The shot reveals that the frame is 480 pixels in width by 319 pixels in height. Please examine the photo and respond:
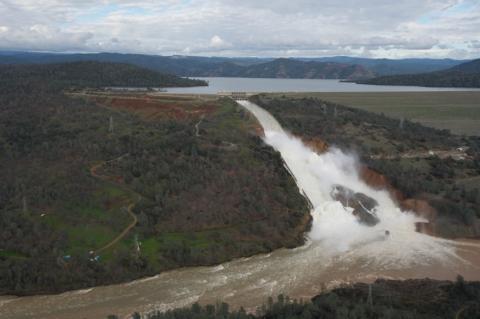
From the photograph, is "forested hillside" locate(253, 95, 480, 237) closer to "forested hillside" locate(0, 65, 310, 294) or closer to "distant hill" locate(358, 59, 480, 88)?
"forested hillside" locate(0, 65, 310, 294)

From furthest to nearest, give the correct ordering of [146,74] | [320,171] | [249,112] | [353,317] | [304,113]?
1. [146,74]
2. [304,113]
3. [249,112]
4. [320,171]
5. [353,317]

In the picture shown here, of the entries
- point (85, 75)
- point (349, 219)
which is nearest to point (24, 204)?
point (349, 219)

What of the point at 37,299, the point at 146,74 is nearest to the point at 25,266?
the point at 37,299

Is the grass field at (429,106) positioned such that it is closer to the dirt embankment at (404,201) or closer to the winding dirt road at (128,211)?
the dirt embankment at (404,201)

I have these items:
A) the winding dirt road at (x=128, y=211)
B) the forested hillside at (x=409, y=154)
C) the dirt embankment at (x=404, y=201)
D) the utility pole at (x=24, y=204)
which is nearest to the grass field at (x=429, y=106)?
the forested hillside at (x=409, y=154)

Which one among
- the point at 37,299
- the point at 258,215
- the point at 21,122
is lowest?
the point at 37,299

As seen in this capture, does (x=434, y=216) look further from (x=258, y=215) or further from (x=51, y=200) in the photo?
(x=51, y=200)

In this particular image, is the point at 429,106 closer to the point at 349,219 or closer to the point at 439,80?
the point at 349,219
